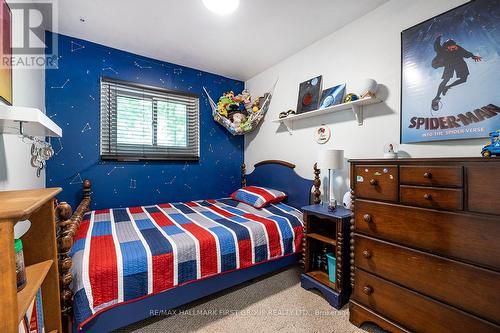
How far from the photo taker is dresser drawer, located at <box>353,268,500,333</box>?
110 cm

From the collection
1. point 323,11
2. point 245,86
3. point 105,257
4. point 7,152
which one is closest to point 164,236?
point 105,257

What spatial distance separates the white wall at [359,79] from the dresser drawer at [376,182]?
53cm

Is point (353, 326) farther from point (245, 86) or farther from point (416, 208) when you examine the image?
point (245, 86)

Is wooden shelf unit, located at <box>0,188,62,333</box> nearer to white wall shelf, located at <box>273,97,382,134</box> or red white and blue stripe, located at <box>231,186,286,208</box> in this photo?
red white and blue stripe, located at <box>231,186,286,208</box>

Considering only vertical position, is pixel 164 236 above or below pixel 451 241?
below

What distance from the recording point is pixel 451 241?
3.77 feet

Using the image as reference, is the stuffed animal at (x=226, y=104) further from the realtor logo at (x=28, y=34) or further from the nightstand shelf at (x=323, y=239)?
the nightstand shelf at (x=323, y=239)

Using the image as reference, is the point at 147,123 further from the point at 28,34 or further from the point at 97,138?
the point at 28,34

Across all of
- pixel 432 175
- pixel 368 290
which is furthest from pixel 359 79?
pixel 368 290

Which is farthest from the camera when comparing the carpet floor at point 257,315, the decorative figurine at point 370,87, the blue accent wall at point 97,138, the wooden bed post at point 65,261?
the blue accent wall at point 97,138

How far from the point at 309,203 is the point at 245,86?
90.9 inches

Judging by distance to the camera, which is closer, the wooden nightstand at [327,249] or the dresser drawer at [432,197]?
the dresser drawer at [432,197]

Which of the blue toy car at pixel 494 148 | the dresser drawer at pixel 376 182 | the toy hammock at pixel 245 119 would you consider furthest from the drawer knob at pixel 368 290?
the toy hammock at pixel 245 119

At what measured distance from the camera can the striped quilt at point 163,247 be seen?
1.26 metres
